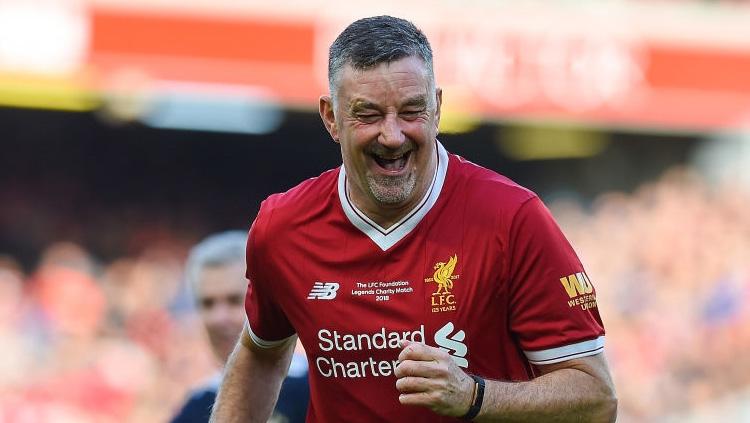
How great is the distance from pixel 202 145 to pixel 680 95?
17.1 ft

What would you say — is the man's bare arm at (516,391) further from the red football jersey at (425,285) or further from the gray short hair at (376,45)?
the gray short hair at (376,45)

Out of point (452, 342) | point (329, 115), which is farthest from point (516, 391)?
point (329, 115)

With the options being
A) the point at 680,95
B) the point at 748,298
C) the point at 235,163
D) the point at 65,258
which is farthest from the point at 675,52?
the point at 65,258

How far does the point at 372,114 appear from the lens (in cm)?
362

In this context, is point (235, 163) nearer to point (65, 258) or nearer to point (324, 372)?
point (65, 258)

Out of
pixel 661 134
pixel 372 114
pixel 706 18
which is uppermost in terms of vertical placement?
pixel 706 18

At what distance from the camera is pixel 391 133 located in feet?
11.6

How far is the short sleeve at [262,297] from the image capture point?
4.00m

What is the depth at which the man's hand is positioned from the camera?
3.31m

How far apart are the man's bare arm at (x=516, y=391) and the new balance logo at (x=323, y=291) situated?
1.53ft

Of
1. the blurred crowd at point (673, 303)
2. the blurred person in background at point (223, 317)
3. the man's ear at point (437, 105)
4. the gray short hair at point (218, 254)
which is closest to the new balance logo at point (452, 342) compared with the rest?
the man's ear at point (437, 105)

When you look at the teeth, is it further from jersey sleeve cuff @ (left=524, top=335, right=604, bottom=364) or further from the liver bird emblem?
jersey sleeve cuff @ (left=524, top=335, right=604, bottom=364)

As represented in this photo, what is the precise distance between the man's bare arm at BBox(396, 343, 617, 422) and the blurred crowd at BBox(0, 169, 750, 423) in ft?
26.9

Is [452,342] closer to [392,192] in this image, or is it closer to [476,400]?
[476,400]
